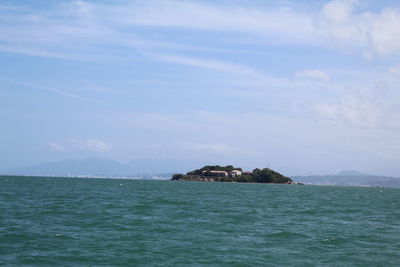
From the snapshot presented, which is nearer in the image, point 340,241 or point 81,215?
point 340,241

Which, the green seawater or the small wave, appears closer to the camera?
the green seawater

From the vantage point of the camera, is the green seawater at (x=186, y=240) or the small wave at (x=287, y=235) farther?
the small wave at (x=287, y=235)

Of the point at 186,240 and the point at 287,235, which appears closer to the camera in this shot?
the point at 186,240

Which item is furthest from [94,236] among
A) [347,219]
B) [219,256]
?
[347,219]

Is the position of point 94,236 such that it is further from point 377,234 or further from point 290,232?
point 377,234

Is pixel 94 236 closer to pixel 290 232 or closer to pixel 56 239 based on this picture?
pixel 56 239

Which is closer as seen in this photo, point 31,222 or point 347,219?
point 31,222

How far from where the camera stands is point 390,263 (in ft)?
87.1

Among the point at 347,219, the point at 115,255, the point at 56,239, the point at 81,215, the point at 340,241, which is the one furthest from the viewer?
the point at 347,219

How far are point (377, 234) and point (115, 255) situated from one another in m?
24.3

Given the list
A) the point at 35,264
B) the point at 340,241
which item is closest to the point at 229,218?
the point at 340,241

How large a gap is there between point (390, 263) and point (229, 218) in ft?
68.7

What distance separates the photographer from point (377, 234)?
125ft

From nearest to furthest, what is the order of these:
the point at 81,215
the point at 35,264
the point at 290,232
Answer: the point at 35,264, the point at 290,232, the point at 81,215
